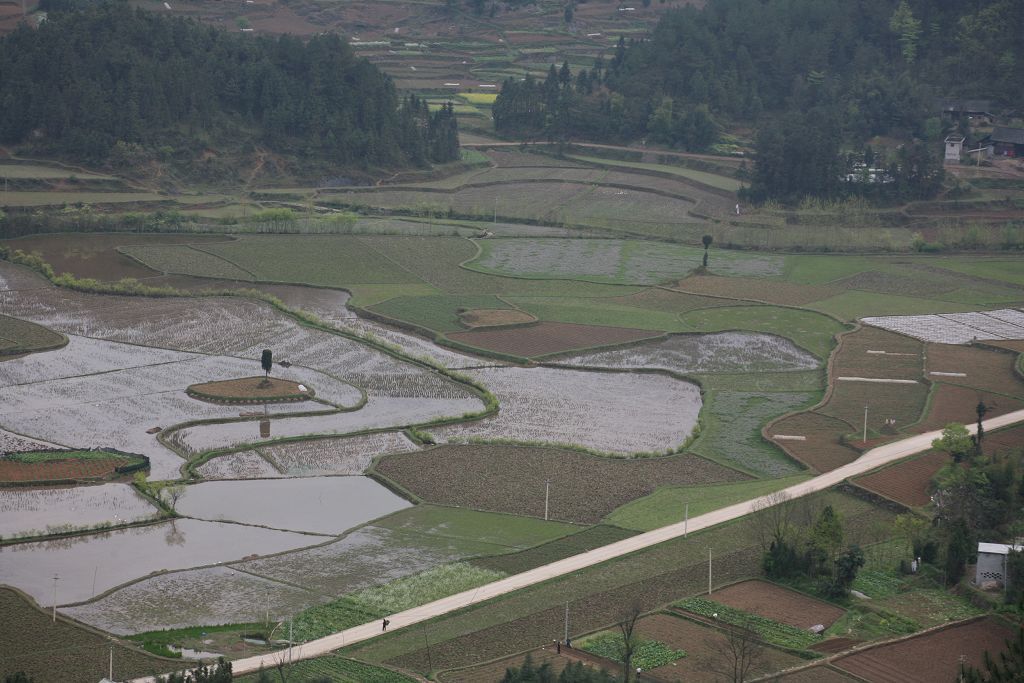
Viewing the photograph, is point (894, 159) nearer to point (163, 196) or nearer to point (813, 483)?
point (163, 196)

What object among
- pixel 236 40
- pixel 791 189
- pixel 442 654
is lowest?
pixel 442 654

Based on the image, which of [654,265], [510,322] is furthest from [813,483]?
[654,265]

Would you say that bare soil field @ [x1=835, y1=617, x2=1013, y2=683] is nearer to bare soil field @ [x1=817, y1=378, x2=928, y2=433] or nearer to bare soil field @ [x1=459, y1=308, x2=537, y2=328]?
bare soil field @ [x1=817, y1=378, x2=928, y2=433]

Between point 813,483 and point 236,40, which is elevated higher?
point 236,40

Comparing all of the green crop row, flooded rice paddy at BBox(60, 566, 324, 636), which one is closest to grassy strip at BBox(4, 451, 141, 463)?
flooded rice paddy at BBox(60, 566, 324, 636)

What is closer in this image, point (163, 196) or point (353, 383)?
point (353, 383)

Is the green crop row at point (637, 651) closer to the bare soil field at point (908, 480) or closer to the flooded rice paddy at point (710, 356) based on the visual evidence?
the bare soil field at point (908, 480)

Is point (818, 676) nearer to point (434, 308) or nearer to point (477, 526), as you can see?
point (477, 526)
